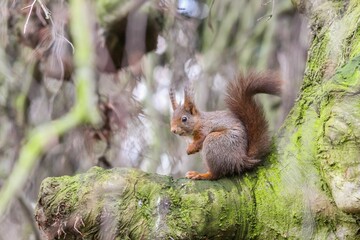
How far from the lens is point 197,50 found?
3.21 metres

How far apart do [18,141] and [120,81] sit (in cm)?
56

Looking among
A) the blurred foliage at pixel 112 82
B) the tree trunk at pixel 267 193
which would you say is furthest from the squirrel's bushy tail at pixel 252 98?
the blurred foliage at pixel 112 82

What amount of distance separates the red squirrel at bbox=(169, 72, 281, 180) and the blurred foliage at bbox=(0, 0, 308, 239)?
465 mm

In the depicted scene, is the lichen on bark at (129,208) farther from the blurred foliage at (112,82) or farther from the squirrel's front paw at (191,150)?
the blurred foliage at (112,82)

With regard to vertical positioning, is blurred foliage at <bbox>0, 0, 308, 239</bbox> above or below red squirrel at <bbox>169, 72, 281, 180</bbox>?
below

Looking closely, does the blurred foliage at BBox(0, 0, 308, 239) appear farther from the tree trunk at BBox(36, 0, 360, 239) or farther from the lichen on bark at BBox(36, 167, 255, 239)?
the lichen on bark at BBox(36, 167, 255, 239)

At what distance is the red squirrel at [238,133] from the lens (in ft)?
6.14

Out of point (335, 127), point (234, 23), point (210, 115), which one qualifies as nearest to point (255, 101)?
point (210, 115)

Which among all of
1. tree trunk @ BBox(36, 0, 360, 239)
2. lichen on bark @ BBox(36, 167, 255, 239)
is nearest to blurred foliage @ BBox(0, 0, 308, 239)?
tree trunk @ BBox(36, 0, 360, 239)

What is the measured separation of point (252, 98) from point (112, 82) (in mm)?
992

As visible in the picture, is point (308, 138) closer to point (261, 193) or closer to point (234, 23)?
point (261, 193)

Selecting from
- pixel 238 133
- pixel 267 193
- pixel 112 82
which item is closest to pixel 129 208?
pixel 267 193

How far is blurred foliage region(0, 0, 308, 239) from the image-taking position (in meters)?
2.71

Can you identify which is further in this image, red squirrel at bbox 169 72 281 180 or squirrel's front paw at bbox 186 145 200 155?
squirrel's front paw at bbox 186 145 200 155
